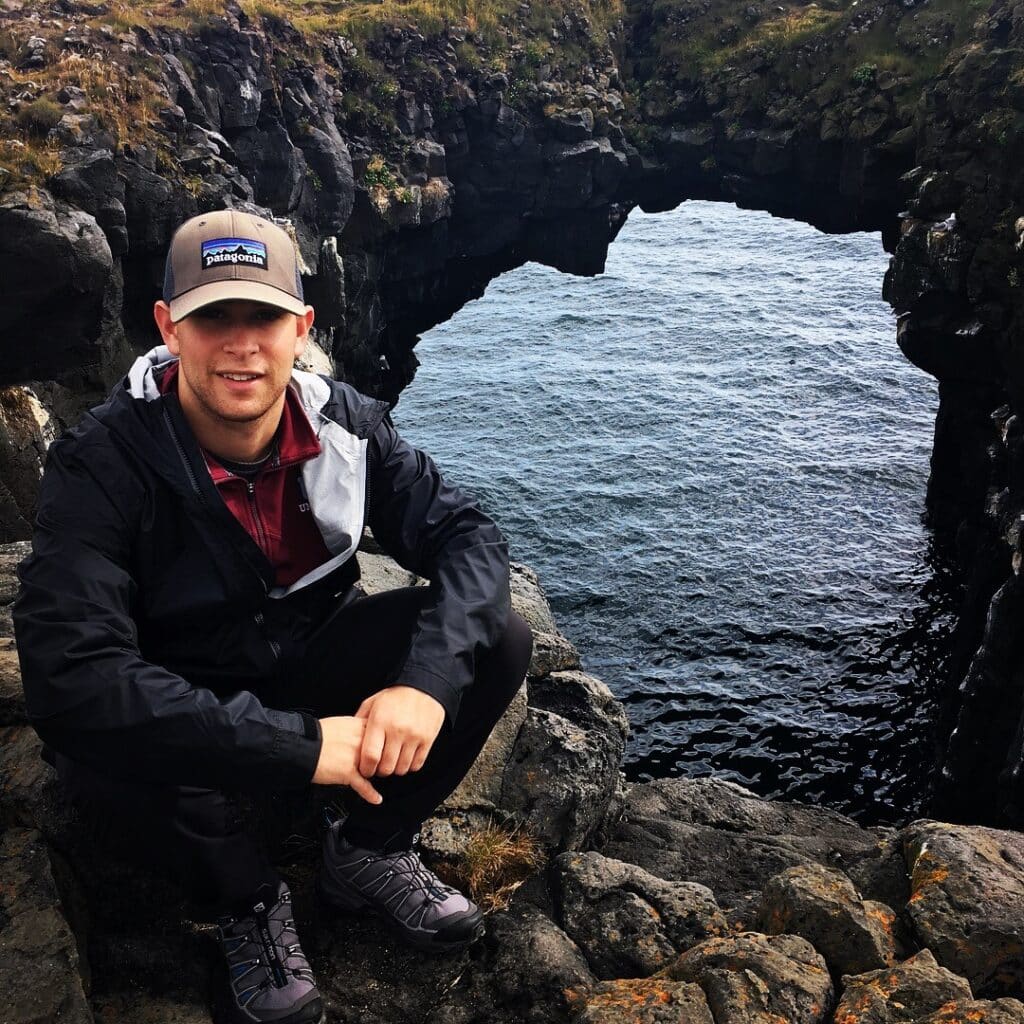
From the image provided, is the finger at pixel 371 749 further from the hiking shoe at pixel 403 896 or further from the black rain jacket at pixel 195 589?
the hiking shoe at pixel 403 896

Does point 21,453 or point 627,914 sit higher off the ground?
point 627,914

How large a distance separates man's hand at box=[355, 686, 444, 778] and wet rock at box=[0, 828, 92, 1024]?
214cm

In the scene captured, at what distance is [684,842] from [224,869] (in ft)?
19.1

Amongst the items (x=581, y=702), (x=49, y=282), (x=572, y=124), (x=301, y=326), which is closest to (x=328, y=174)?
(x=572, y=124)

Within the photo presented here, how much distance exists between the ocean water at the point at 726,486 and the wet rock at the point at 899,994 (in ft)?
74.8

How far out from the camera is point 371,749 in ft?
16.9

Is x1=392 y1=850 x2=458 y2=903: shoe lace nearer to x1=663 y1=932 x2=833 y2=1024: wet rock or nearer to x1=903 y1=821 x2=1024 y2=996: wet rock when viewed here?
x1=663 y1=932 x2=833 y2=1024: wet rock

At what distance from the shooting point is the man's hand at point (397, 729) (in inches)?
204

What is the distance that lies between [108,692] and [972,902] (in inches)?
242

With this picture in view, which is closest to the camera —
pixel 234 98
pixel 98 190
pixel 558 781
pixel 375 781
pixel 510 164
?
pixel 375 781

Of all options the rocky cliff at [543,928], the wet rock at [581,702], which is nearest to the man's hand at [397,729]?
the rocky cliff at [543,928]

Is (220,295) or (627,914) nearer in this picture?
(220,295)

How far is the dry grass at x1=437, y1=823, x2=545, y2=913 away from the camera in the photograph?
7586mm

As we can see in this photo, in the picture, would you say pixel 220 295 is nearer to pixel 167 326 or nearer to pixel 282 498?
pixel 167 326
